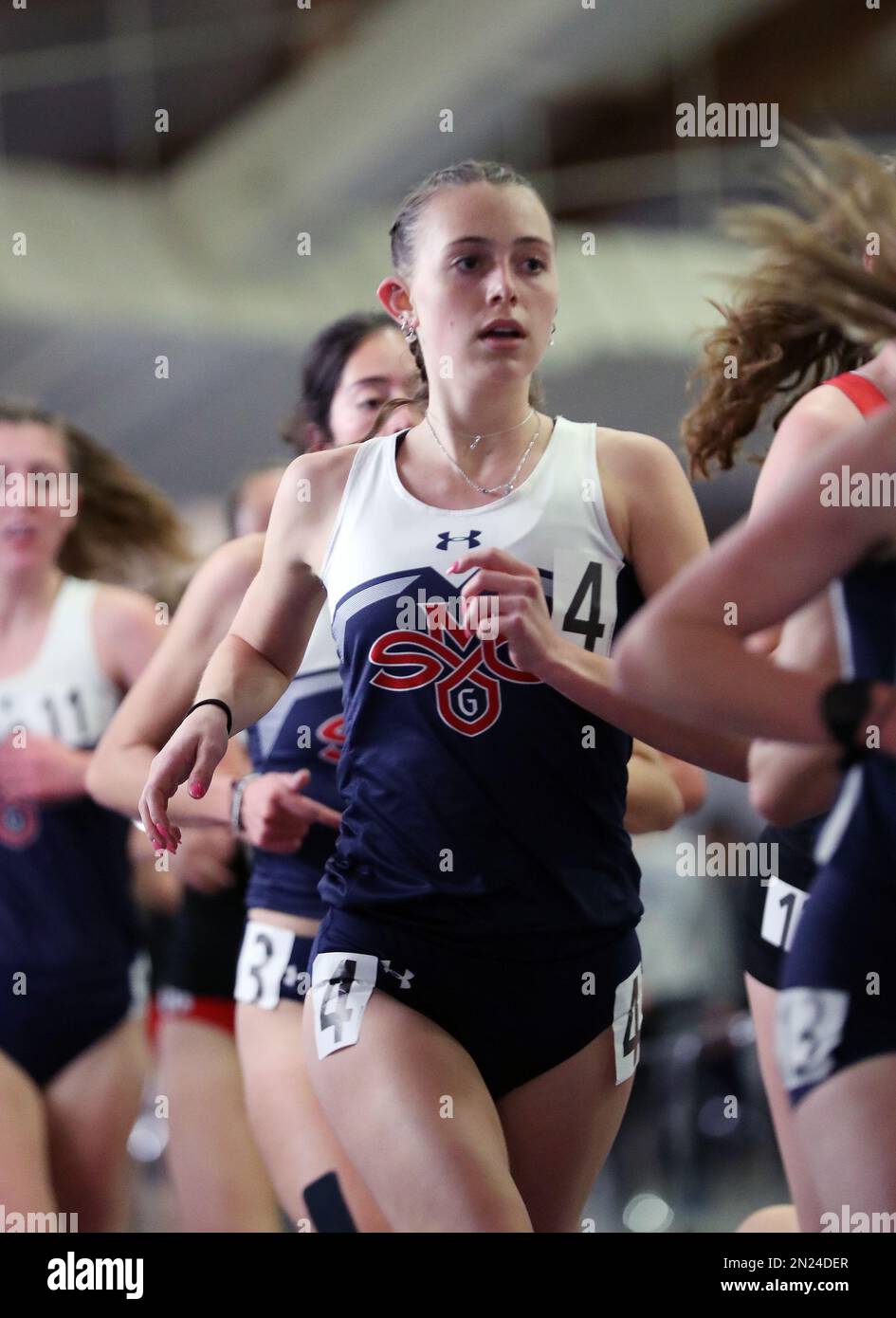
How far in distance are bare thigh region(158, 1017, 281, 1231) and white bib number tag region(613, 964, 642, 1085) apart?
3.94 feet

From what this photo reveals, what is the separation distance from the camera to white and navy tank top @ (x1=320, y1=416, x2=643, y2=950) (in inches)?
87.5

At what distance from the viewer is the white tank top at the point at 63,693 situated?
3.39m

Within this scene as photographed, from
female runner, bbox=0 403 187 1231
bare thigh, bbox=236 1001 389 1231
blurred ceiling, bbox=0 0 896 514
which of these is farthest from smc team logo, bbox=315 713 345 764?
blurred ceiling, bbox=0 0 896 514

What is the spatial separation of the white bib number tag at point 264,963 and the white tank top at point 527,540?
0.75m

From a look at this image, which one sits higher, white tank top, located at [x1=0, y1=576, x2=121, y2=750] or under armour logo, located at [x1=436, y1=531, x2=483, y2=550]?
under armour logo, located at [x1=436, y1=531, x2=483, y2=550]

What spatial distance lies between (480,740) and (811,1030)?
561mm

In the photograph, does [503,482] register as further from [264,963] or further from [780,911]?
[264,963]

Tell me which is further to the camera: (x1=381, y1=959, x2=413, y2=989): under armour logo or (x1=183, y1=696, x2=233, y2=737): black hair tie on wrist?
(x1=183, y1=696, x2=233, y2=737): black hair tie on wrist

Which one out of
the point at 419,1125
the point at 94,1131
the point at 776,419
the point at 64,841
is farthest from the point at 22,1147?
the point at 776,419

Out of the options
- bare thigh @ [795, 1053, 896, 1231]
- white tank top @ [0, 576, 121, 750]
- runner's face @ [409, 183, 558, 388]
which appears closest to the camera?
bare thigh @ [795, 1053, 896, 1231]

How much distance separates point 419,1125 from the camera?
2.07m

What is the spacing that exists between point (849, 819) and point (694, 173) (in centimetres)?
633

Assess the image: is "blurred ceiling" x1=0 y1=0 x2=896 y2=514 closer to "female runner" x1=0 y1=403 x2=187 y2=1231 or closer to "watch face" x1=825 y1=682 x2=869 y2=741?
"female runner" x1=0 y1=403 x2=187 y2=1231
